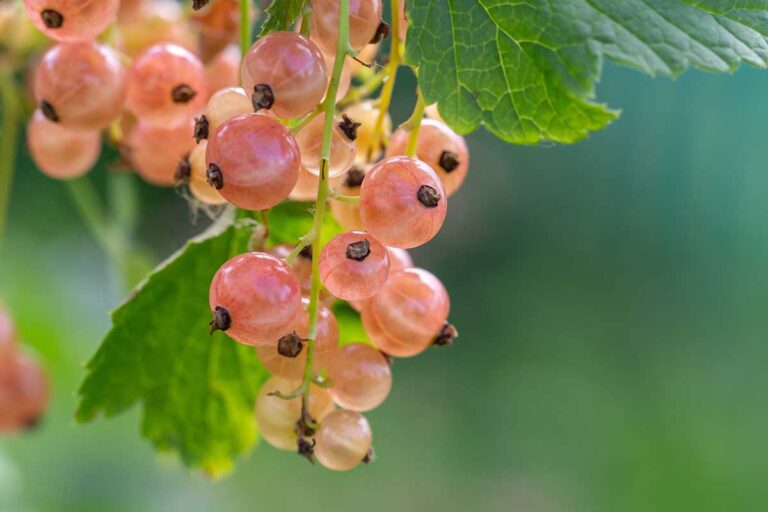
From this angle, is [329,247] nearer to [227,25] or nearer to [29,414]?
[227,25]

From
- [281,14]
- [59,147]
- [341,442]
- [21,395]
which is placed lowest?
[21,395]

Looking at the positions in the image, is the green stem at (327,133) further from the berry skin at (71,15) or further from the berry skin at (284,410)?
the berry skin at (71,15)

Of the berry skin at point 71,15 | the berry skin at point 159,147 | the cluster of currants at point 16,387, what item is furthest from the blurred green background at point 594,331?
the berry skin at point 71,15

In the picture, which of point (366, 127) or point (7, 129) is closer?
point (366, 127)

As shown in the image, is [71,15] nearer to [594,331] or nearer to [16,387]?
[16,387]

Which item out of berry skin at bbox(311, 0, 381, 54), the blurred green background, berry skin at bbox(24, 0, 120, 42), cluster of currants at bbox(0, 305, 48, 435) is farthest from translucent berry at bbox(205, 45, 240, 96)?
the blurred green background

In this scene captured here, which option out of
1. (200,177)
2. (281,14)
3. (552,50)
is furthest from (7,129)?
(552,50)

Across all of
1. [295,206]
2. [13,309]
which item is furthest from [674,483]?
[295,206]
